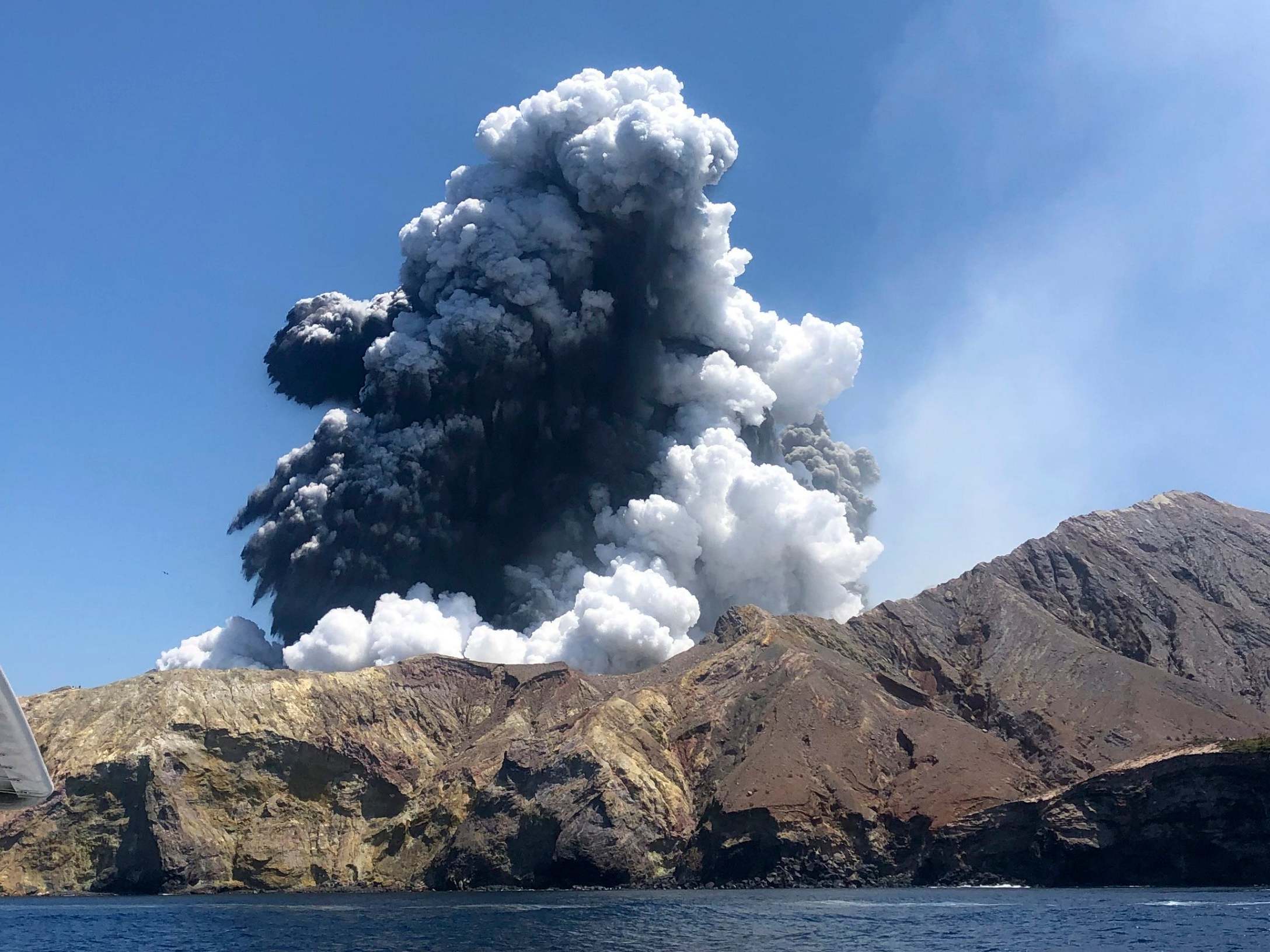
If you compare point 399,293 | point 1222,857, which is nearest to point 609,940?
point 1222,857

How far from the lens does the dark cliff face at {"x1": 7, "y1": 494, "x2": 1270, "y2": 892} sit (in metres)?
139

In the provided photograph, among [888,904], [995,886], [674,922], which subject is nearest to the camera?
[674,922]

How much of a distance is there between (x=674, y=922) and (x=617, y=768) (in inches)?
2272

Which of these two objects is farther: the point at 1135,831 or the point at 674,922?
the point at 1135,831

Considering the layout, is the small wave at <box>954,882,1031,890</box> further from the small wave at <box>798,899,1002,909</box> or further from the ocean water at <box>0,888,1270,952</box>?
the small wave at <box>798,899,1002,909</box>

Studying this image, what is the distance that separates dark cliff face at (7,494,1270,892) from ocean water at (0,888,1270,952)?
1192cm

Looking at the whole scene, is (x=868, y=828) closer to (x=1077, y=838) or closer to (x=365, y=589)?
(x=1077, y=838)

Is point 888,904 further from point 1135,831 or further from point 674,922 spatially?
point 1135,831

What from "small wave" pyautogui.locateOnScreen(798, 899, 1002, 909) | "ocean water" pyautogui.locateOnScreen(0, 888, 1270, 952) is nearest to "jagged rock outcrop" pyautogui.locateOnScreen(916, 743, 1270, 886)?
"ocean water" pyautogui.locateOnScreen(0, 888, 1270, 952)

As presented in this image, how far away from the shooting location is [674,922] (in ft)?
294

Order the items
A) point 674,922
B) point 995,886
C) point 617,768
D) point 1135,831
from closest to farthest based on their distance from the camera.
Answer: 1. point 674,922
2. point 1135,831
3. point 995,886
4. point 617,768

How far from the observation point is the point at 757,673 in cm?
17075

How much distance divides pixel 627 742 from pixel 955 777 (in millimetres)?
40073

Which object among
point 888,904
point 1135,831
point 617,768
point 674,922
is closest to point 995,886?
point 1135,831
